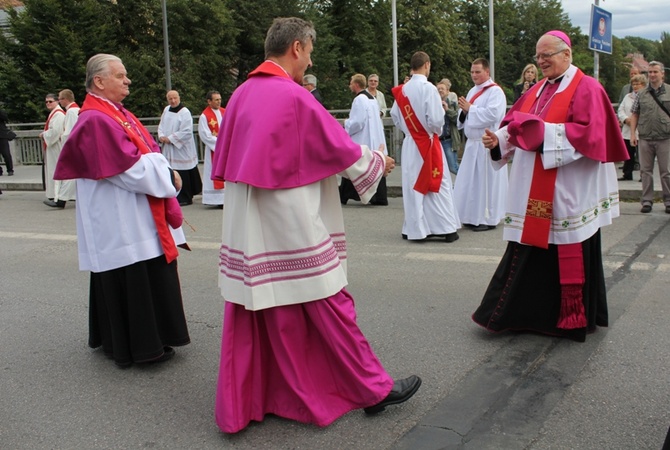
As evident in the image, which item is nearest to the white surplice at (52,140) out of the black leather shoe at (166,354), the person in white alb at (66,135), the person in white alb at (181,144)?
the person in white alb at (66,135)

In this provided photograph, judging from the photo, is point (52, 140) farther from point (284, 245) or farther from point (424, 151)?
point (284, 245)

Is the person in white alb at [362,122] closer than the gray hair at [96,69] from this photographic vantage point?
No

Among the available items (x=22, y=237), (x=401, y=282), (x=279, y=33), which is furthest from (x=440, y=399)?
(x=22, y=237)

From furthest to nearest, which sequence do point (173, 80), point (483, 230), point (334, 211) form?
point (173, 80) → point (483, 230) → point (334, 211)

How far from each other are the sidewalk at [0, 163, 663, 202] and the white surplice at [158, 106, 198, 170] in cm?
355

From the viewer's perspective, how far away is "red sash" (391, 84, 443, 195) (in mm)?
8273

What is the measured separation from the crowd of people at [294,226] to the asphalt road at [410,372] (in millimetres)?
172

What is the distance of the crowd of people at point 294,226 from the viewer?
138 inches

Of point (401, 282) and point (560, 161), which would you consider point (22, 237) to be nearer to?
point (401, 282)

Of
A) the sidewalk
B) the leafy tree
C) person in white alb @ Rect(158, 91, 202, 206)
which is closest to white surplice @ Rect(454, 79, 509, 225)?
the sidewalk

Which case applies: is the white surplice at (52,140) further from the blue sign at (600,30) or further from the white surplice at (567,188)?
the white surplice at (567,188)

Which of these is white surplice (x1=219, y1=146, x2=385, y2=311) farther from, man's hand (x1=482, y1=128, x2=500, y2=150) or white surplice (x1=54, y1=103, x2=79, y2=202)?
white surplice (x1=54, y1=103, x2=79, y2=202)

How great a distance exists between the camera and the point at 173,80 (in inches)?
1341

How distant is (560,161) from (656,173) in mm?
9258
